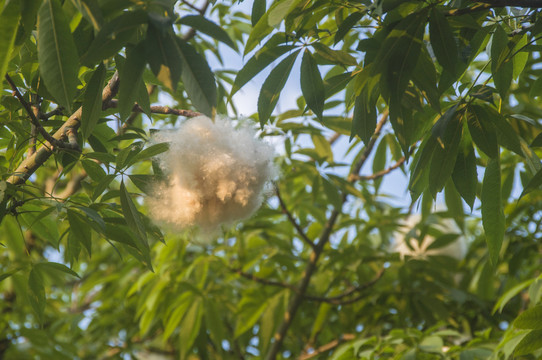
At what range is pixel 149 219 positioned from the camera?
0.93 m

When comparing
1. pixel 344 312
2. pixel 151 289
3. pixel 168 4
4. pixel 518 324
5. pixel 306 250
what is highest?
pixel 306 250

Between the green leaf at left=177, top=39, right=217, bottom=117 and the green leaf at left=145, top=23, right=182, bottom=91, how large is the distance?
0.08 feet

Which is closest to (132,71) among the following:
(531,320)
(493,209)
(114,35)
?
(114,35)

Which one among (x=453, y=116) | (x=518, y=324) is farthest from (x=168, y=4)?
(x=518, y=324)

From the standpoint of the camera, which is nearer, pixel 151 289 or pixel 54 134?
pixel 54 134

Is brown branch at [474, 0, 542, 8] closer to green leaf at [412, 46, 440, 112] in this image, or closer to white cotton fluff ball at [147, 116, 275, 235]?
green leaf at [412, 46, 440, 112]

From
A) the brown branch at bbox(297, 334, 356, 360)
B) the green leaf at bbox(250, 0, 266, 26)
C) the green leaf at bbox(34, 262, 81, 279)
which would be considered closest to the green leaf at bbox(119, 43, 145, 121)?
the green leaf at bbox(250, 0, 266, 26)

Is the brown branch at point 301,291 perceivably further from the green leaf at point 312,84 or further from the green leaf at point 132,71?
the green leaf at point 132,71

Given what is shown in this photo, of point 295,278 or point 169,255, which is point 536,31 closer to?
point 169,255

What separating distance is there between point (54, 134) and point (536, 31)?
728mm

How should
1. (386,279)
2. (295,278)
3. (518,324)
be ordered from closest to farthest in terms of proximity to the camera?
1. (518,324)
2. (386,279)
3. (295,278)

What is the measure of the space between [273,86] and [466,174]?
12.7 inches

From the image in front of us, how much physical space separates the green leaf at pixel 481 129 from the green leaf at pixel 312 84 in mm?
216

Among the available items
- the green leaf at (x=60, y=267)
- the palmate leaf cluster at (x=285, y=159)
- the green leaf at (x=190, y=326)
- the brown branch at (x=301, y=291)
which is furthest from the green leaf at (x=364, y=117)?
the green leaf at (x=190, y=326)
